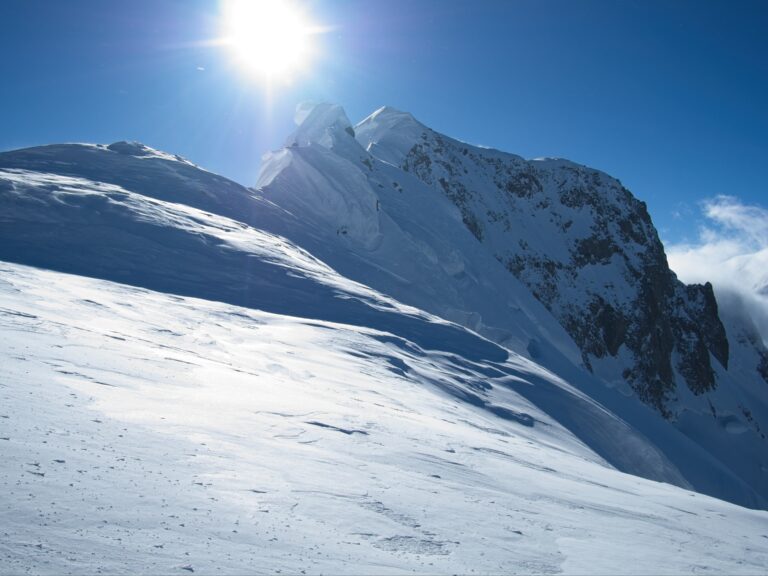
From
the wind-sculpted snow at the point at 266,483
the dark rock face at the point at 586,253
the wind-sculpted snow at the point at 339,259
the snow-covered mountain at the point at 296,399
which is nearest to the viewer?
the wind-sculpted snow at the point at 266,483

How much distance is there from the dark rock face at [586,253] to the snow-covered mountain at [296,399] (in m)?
17.7

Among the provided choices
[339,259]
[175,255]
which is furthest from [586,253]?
[175,255]

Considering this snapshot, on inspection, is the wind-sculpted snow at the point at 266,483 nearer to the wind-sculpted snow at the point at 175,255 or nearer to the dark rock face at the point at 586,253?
the wind-sculpted snow at the point at 175,255

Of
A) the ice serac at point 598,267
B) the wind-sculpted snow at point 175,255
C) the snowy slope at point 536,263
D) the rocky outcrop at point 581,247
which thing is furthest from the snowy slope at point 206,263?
the rocky outcrop at point 581,247

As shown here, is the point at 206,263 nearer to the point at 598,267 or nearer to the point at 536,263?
the point at 536,263

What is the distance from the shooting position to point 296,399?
902cm

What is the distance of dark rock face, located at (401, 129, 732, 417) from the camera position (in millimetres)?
61719

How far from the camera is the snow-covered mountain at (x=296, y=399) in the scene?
166 inches

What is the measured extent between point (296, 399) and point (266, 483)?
157 inches

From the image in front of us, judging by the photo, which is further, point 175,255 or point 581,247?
point 581,247

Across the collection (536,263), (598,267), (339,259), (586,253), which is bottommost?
(339,259)

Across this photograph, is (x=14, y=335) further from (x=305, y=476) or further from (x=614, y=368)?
(x=614, y=368)

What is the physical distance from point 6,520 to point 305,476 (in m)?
2.51

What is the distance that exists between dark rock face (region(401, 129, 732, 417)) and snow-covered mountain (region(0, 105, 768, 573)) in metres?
17.7
